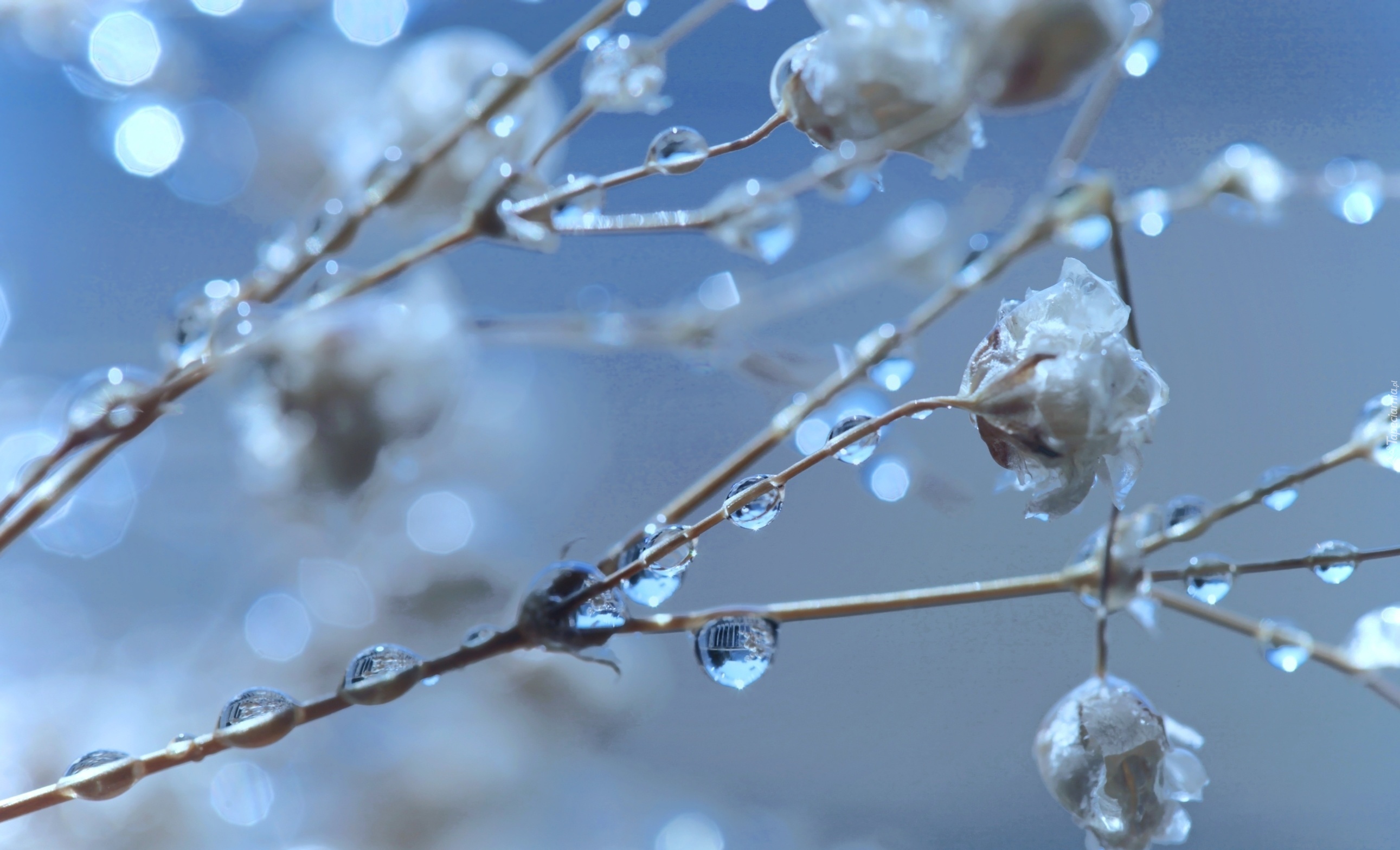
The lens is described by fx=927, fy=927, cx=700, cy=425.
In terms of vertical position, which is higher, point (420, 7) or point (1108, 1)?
point (420, 7)

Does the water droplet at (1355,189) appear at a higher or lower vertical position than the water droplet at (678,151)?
lower

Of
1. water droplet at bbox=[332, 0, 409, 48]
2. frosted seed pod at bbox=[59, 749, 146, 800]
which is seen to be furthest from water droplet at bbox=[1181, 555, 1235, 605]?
water droplet at bbox=[332, 0, 409, 48]

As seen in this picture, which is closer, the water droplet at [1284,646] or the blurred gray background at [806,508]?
the water droplet at [1284,646]

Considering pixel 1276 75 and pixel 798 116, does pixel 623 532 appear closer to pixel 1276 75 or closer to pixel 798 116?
pixel 798 116

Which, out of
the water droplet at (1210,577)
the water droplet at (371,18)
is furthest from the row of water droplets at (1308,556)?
the water droplet at (371,18)

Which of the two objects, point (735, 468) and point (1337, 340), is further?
point (1337, 340)

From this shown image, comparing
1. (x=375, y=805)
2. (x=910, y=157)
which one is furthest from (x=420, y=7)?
(x=375, y=805)

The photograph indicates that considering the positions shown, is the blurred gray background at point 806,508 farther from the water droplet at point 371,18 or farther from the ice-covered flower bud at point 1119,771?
the ice-covered flower bud at point 1119,771
